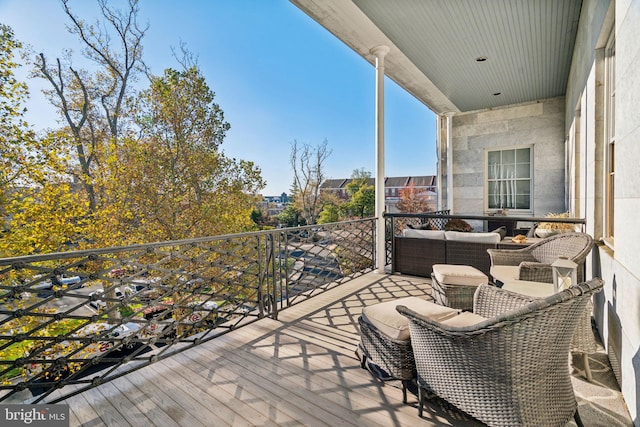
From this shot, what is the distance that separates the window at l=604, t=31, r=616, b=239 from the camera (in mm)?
2422

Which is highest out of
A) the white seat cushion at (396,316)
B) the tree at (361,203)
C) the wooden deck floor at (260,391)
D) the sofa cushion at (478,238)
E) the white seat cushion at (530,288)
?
the tree at (361,203)

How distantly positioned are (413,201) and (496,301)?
17540mm

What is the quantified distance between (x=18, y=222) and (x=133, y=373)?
28.4 ft

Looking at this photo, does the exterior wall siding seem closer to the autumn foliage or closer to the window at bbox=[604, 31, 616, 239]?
the window at bbox=[604, 31, 616, 239]

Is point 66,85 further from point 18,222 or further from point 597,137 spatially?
point 597,137

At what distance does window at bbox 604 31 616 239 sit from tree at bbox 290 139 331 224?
647 inches

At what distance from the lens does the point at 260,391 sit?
1.87 meters

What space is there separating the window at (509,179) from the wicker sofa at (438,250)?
156 inches

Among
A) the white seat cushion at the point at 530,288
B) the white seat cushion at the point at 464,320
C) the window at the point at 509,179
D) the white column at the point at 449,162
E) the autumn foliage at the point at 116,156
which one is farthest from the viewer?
the autumn foliage at the point at 116,156

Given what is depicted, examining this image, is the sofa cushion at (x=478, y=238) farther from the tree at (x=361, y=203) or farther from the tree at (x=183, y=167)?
the tree at (x=361, y=203)

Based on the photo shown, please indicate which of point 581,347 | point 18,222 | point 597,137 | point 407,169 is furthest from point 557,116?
point 407,169

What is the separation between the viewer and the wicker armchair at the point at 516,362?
1.24 meters

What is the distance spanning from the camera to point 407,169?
77.8ft

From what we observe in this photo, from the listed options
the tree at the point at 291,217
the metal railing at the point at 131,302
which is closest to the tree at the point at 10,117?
the metal railing at the point at 131,302
